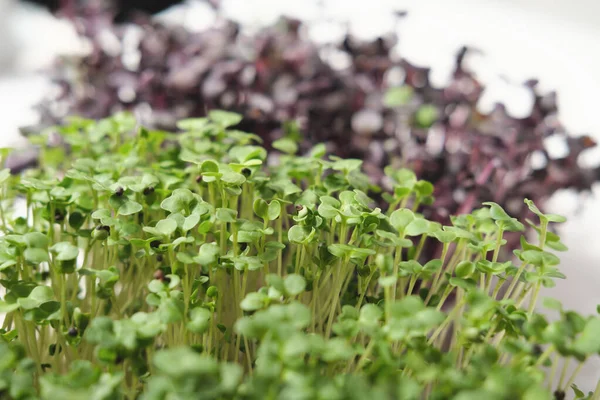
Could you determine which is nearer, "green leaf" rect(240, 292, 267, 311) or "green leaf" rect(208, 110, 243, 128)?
"green leaf" rect(240, 292, 267, 311)

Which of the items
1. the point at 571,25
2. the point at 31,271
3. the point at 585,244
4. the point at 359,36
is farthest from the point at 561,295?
the point at 571,25

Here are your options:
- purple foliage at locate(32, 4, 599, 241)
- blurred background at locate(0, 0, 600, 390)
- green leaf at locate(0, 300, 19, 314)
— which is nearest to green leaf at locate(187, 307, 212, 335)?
green leaf at locate(0, 300, 19, 314)

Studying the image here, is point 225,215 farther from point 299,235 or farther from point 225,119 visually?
point 225,119

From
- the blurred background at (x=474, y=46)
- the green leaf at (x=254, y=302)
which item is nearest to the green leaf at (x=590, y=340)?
the green leaf at (x=254, y=302)

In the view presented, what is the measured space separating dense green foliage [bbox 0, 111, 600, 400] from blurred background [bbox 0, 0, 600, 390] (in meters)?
0.50

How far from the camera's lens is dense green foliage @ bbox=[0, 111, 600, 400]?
514mm

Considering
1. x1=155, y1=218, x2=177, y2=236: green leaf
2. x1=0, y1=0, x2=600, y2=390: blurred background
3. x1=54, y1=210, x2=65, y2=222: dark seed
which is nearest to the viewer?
x1=155, y1=218, x2=177, y2=236: green leaf

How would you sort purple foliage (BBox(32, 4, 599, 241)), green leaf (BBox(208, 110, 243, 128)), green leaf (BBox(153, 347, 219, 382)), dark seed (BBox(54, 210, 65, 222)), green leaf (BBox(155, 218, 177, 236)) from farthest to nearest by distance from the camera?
purple foliage (BBox(32, 4, 599, 241)), green leaf (BBox(208, 110, 243, 128)), dark seed (BBox(54, 210, 65, 222)), green leaf (BBox(155, 218, 177, 236)), green leaf (BBox(153, 347, 219, 382))

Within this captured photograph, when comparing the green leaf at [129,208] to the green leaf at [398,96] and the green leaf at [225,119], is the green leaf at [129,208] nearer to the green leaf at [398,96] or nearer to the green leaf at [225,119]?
the green leaf at [225,119]

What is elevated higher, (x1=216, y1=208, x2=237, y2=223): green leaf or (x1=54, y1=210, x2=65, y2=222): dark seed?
(x1=216, y1=208, x2=237, y2=223): green leaf

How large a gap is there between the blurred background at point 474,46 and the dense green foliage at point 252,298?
1.65 feet

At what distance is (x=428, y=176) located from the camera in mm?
1231

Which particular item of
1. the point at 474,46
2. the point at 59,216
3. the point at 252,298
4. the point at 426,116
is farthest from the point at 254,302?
the point at 474,46

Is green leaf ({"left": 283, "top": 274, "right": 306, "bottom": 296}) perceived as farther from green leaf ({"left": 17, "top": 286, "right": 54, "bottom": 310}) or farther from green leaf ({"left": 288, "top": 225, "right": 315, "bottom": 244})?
green leaf ({"left": 17, "top": 286, "right": 54, "bottom": 310})
